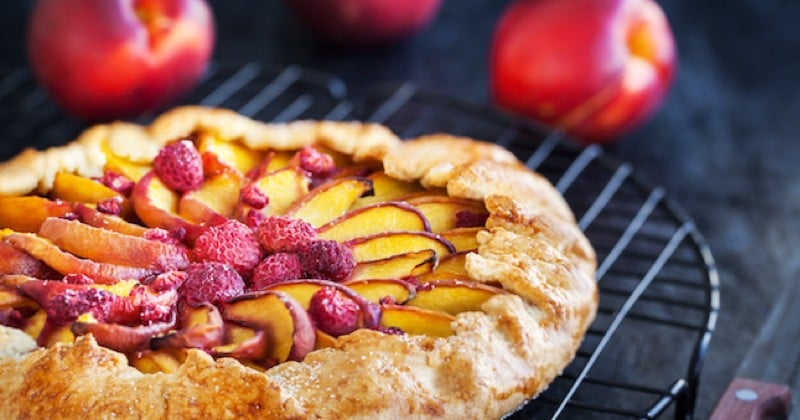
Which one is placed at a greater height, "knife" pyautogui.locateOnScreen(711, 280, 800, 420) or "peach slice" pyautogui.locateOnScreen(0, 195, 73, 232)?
"peach slice" pyautogui.locateOnScreen(0, 195, 73, 232)

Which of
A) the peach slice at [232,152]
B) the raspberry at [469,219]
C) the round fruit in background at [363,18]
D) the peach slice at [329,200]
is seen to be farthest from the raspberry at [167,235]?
the round fruit in background at [363,18]

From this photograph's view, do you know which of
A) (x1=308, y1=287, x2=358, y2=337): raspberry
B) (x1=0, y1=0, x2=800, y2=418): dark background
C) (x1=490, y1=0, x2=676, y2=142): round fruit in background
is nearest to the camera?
(x1=308, y1=287, x2=358, y2=337): raspberry

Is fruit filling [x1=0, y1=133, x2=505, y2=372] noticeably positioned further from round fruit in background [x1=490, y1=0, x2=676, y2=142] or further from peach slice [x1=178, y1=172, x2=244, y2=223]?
round fruit in background [x1=490, y1=0, x2=676, y2=142]

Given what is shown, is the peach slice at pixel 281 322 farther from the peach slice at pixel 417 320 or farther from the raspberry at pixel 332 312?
the peach slice at pixel 417 320

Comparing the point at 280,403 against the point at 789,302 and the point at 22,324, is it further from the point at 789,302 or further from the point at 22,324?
the point at 789,302

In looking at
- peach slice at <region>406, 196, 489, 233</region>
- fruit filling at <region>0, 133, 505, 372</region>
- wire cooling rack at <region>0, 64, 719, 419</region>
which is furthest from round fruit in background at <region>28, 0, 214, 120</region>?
A: peach slice at <region>406, 196, 489, 233</region>

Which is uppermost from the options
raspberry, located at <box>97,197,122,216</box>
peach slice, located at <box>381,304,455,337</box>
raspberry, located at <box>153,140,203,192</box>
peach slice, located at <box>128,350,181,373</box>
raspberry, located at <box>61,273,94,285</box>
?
raspberry, located at <box>153,140,203,192</box>

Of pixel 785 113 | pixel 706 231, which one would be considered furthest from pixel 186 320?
pixel 785 113

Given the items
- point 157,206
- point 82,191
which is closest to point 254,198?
point 157,206
